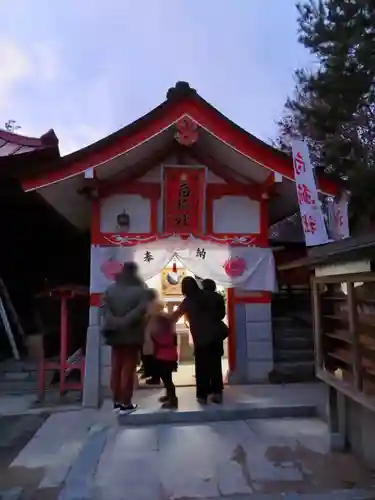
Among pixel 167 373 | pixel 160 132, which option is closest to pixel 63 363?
pixel 167 373

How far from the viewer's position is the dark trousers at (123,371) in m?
6.75

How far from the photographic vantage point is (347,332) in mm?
5137

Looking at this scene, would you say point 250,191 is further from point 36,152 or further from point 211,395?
point 36,152

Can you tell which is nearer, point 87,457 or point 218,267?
point 87,457

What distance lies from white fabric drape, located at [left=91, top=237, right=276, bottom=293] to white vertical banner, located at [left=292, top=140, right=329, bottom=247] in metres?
1.15

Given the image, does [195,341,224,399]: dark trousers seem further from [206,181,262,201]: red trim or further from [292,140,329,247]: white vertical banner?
[206,181,262,201]: red trim

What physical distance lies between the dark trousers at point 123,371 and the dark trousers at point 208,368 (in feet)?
3.49

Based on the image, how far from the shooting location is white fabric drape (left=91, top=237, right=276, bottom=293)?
8.94m

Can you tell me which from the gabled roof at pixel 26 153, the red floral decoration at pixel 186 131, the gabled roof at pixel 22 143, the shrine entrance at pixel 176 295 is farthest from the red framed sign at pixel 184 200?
the gabled roof at pixel 22 143

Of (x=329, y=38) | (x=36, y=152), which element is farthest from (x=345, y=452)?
(x=329, y=38)

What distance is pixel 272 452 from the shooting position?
17.9 feet

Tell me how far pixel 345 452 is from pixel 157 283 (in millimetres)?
7991

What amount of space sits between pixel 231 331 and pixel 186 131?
398 centimetres

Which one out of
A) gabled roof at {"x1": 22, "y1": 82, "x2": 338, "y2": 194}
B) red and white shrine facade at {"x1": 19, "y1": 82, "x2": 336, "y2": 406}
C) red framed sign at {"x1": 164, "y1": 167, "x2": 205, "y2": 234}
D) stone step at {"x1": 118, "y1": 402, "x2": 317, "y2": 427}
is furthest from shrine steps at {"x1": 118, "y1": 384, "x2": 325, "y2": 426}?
gabled roof at {"x1": 22, "y1": 82, "x2": 338, "y2": 194}
